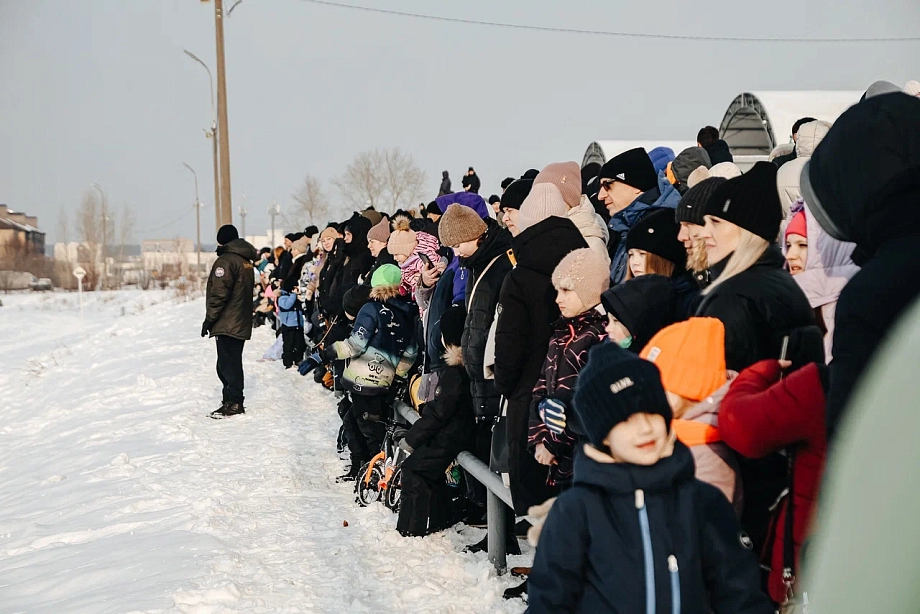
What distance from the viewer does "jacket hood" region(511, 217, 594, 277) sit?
428 cm

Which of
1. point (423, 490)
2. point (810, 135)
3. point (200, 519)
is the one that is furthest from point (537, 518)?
point (200, 519)

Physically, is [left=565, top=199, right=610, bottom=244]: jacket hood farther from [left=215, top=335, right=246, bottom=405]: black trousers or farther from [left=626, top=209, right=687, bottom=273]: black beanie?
[left=215, top=335, right=246, bottom=405]: black trousers

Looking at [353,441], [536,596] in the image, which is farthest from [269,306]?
[536,596]

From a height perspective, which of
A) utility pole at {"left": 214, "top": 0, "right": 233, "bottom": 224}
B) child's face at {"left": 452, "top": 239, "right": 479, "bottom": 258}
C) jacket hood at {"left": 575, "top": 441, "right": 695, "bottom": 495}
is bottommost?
jacket hood at {"left": 575, "top": 441, "right": 695, "bottom": 495}

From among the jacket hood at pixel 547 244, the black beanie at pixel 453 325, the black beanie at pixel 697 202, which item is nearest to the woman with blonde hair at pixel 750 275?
the black beanie at pixel 697 202

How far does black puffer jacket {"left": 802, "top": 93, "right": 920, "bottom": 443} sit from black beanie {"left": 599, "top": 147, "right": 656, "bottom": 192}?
3048mm

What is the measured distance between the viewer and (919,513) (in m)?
0.72

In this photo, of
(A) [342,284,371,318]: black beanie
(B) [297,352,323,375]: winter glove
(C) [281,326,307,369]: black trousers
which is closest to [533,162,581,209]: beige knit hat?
(A) [342,284,371,318]: black beanie

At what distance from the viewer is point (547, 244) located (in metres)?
4.30

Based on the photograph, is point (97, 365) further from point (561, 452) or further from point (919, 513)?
point (919, 513)

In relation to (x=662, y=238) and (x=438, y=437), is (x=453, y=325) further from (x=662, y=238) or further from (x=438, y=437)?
(x=662, y=238)

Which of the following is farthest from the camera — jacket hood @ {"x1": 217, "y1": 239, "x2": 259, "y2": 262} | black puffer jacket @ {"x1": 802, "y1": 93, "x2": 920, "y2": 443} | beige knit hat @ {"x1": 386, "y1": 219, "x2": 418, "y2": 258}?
jacket hood @ {"x1": 217, "y1": 239, "x2": 259, "y2": 262}

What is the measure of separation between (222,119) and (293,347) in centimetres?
900

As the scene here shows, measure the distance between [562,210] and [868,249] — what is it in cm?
266
